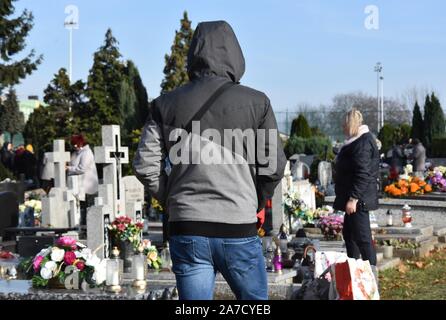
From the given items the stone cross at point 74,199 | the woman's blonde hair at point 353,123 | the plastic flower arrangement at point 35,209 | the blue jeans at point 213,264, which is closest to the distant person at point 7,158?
the plastic flower arrangement at point 35,209

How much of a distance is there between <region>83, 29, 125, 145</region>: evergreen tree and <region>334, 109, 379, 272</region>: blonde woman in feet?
64.9

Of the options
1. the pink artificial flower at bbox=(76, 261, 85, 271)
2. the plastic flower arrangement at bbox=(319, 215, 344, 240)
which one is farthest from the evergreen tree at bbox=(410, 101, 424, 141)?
the pink artificial flower at bbox=(76, 261, 85, 271)

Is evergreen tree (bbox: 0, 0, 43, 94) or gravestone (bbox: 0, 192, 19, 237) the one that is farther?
evergreen tree (bbox: 0, 0, 43, 94)

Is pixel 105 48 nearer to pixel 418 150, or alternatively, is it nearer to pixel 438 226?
pixel 418 150

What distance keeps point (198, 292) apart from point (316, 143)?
82.8ft

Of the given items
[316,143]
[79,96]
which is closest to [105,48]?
[79,96]

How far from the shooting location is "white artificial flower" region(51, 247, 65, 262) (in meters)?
6.09

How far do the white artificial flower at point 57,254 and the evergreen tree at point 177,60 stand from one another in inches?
885

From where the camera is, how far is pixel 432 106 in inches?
1451

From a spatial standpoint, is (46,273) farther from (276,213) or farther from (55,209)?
(55,209)

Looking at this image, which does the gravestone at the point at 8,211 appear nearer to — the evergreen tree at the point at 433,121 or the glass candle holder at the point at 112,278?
the glass candle holder at the point at 112,278

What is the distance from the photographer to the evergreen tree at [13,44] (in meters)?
31.6

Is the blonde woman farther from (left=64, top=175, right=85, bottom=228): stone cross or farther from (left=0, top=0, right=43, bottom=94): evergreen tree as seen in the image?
(left=0, top=0, right=43, bottom=94): evergreen tree
